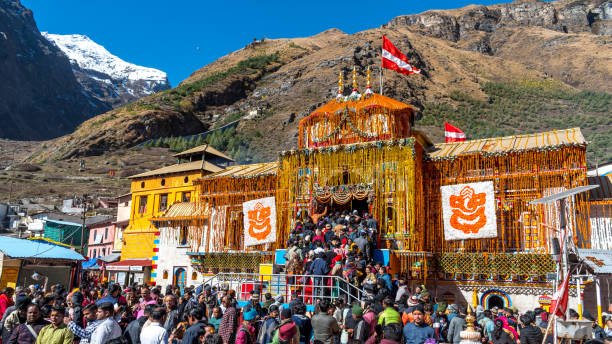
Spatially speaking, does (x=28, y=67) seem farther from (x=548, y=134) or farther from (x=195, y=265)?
(x=548, y=134)

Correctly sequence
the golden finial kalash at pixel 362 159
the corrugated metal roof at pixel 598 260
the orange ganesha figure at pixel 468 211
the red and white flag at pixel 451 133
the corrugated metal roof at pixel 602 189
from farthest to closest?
the red and white flag at pixel 451 133
the golden finial kalash at pixel 362 159
the orange ganesha figure at pixel 468 211
the corrugated metal roof at pixel 602 189
the corrugated metal roof at pixel 598 260

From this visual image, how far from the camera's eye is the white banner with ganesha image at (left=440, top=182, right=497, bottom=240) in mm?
20875

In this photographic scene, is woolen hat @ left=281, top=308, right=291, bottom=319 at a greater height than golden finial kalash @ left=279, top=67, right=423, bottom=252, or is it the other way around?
golden finial kalash @ left=279, top=67, right=423, bottom=252

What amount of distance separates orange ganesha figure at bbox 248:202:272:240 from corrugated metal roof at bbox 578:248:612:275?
45.4 feet

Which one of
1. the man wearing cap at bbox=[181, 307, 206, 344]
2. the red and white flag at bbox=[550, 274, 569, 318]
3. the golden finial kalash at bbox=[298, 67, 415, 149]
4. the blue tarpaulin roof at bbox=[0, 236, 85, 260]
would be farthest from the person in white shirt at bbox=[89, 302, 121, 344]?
the blue tarpaulin roof at bbox=[0, 236, 85, 260]

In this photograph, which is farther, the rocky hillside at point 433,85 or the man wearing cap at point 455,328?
the rocky hillside at point 433,85

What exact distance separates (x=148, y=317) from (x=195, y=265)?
66.8 feet

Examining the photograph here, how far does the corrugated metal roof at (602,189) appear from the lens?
65.4 ft

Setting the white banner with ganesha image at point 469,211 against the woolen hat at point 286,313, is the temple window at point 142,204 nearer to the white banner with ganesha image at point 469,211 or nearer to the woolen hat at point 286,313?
the white banner with ganesha image at point 469,211

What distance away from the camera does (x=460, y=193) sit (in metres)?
21.7

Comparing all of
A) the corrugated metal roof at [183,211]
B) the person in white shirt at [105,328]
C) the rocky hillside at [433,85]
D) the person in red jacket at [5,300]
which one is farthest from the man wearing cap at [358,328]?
the rocky hillside at [433,85]

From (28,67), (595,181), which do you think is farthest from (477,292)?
(28,67)

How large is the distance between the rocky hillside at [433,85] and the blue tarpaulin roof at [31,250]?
56987 millimetres

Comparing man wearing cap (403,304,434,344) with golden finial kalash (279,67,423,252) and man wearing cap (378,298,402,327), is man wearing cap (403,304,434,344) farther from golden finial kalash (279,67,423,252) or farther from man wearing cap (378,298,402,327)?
golden finial kalash (279,67,423,252)
